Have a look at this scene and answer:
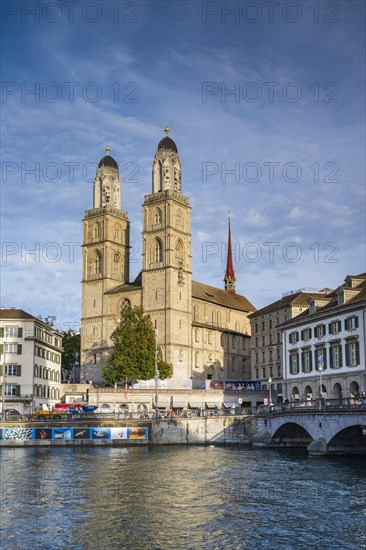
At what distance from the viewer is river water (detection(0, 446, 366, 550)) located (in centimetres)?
2703

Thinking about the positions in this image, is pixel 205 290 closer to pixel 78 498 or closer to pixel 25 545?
pixel 78 498

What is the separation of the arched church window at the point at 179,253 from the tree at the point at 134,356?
1559 cm

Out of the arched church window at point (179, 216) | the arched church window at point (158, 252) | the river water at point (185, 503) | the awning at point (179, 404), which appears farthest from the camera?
A: the arched church window at point (179, 216)

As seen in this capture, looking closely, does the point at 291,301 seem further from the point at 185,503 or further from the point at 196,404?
the point at 185,503

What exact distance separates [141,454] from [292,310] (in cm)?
4760

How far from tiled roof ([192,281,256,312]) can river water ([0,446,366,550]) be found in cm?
6983

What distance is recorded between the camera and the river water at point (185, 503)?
88.7ft

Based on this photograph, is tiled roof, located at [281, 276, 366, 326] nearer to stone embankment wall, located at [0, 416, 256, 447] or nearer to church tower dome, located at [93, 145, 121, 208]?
stone embankment wall, located at [0, 416, 256, 447]

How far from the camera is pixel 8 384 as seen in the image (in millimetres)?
87188

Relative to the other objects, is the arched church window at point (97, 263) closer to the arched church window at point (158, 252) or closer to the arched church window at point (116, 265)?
the arched church window at point (116, 265)

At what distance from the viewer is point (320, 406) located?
5322 cm

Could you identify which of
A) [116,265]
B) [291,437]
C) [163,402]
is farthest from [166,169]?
[291,437]

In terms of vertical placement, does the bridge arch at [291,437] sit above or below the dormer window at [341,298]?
below

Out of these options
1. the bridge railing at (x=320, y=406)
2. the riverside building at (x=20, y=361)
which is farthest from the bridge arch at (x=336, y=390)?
the riverside building at (x=20, y=361)
